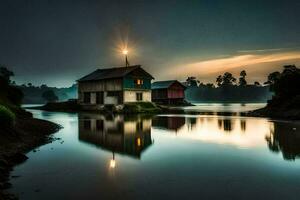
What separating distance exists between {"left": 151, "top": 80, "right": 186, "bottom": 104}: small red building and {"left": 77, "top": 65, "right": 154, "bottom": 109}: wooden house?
23.5 m

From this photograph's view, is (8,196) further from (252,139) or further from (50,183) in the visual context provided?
(252,139)

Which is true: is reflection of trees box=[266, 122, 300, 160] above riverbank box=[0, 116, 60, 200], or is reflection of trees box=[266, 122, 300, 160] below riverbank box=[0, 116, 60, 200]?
below

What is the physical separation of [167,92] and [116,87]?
30347mm

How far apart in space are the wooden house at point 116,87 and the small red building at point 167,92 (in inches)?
927

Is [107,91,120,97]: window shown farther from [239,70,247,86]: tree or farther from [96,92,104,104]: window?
[239,70,247,86]: tree

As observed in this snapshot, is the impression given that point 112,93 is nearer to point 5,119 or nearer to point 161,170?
point 5,119

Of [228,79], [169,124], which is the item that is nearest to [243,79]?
[228,79]

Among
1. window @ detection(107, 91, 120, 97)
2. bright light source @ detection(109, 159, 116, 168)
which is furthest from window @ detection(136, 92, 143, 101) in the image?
bright light source @ detection(109, 159, 116, 168)

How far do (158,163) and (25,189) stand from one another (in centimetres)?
633

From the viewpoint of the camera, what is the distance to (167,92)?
8831 centimetres

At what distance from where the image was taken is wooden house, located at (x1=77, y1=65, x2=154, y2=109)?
198ft

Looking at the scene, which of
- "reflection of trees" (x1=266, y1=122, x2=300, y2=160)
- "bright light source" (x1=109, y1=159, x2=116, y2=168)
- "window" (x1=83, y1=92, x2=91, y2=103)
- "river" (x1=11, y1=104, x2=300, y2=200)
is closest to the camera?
"river" (x1=11, y1=104, x2=300, y2=200)

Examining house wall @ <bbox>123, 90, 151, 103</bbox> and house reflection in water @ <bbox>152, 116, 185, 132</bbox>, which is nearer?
house reflection in water @ <bbox>152, 116, 185, 132</bbox>

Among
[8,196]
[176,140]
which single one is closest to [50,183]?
[8,196]
